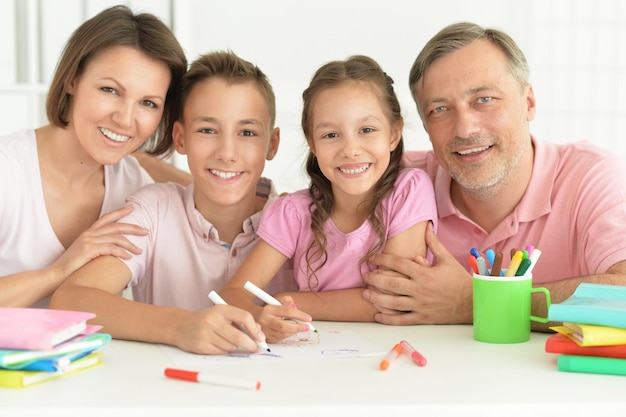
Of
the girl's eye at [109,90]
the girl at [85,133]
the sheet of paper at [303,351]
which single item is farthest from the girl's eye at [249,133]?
the sheet of paper at [303,351]

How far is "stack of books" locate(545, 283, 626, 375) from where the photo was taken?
1270mm

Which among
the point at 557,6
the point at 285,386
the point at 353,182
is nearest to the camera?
→ the point at 285,386

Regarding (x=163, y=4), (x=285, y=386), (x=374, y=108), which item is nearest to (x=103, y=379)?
(x=285, y=386)

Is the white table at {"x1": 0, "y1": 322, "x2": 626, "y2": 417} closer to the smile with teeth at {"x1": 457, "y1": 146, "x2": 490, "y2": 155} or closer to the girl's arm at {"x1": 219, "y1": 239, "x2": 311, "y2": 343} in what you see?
the girl's arm at {"x1": 219, "y1": 239, "x2": 311, "y2": 343}

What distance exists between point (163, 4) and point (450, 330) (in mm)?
3288

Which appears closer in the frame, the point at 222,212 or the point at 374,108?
the point at 374,108

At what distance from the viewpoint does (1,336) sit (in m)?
1.24

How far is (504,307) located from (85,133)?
3.56 feet

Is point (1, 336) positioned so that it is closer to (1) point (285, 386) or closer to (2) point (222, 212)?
(1) point (285, 386)

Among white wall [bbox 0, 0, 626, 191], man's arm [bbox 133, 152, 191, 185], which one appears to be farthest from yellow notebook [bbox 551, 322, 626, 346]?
white wall [bbox 0, 0, 626, 191]

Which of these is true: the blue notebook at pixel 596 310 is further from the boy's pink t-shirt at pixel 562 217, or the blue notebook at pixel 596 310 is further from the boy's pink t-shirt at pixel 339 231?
the boy's pink t-shirt at pixel 339 231

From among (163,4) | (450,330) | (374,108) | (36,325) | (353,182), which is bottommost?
(450,330)

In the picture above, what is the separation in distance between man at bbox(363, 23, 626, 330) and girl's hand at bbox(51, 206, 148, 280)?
0.55 metres

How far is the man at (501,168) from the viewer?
1.83m
